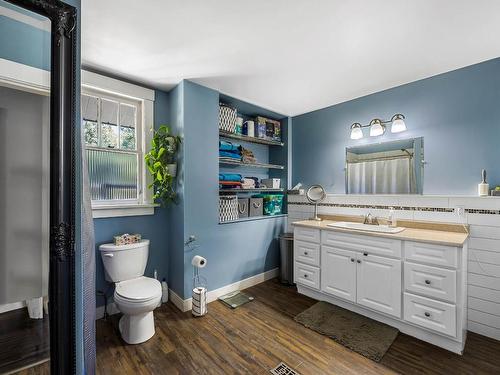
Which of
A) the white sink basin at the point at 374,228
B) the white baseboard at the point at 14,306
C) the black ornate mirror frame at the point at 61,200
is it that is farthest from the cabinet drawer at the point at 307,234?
the white baseboard at the point at 14,306

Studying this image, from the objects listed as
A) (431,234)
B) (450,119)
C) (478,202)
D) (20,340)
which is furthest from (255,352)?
(450,119)

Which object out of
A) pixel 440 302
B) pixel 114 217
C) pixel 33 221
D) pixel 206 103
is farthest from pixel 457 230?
pixel 114 217

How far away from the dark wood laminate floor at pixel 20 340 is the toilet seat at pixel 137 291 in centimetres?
70

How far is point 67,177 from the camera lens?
3.45 ft

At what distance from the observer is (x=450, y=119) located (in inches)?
86.8

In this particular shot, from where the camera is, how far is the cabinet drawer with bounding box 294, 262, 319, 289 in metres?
2.58

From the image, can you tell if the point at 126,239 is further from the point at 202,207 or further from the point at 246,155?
the point at 246,155

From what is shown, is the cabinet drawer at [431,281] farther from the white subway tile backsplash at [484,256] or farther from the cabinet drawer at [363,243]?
the white subway tile backsplash at [484,256]

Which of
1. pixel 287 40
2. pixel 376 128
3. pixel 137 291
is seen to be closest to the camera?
pixel 287 40

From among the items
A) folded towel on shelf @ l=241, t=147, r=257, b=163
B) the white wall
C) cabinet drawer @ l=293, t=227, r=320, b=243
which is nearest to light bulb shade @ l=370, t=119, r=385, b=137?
the white wall

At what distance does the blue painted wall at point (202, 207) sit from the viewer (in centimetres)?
238

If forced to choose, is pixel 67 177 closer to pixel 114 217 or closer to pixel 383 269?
pixel 114 217

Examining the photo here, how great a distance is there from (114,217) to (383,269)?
257cm

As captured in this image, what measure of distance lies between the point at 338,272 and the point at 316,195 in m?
1.06
